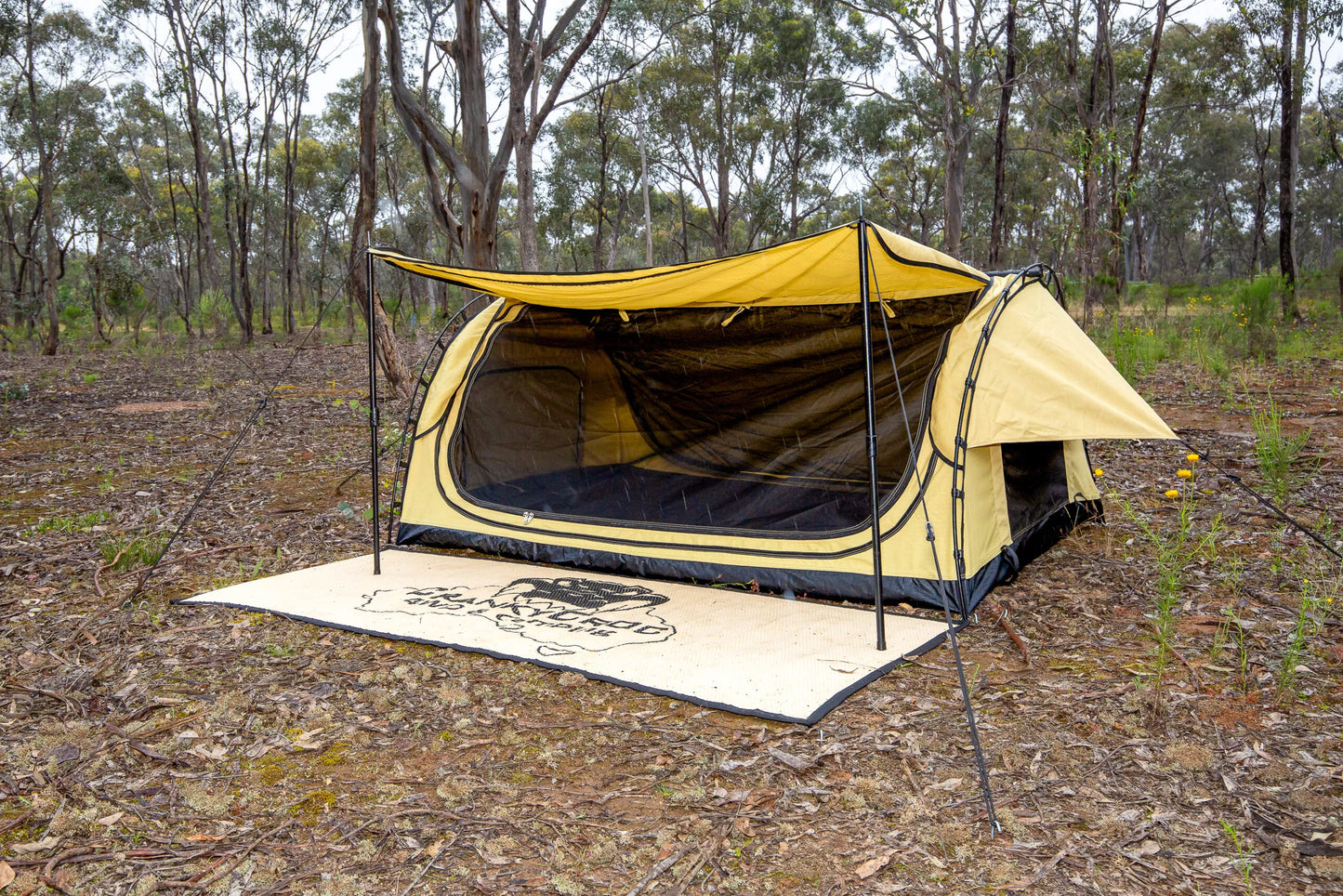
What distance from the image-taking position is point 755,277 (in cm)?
329

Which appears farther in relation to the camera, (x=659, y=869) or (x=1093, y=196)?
(x=1093, y=196)

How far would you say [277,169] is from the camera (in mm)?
23594

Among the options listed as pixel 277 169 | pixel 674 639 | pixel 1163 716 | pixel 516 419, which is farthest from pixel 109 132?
pixel 1163 716

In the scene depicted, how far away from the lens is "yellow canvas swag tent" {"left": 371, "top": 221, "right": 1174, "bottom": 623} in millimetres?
3186

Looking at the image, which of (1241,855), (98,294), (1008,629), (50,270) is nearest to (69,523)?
(1008,629)

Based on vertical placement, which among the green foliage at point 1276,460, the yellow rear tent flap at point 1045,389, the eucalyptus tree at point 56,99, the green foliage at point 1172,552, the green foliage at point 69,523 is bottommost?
the green foliage at point 1172,552

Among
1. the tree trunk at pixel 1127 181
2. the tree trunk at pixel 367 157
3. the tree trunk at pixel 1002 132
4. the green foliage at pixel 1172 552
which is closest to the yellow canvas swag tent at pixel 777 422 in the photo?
the green foliage at pixel 1172 552

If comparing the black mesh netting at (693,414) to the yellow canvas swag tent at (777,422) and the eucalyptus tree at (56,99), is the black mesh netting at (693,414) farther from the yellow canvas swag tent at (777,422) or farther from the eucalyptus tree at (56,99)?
the eucalyptus tree at (56,99)

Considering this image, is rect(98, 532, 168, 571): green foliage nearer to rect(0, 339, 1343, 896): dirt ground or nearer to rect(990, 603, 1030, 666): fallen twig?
rect(0, 339, 1343, 896): dirt ground

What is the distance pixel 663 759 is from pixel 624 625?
0.95 meters

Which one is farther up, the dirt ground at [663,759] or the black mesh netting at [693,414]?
the black mesh netting at [693,414]

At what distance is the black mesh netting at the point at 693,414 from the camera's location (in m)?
4.41

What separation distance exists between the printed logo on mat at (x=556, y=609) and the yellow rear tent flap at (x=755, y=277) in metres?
1.20

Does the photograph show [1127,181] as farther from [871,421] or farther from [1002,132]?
[871,421]
